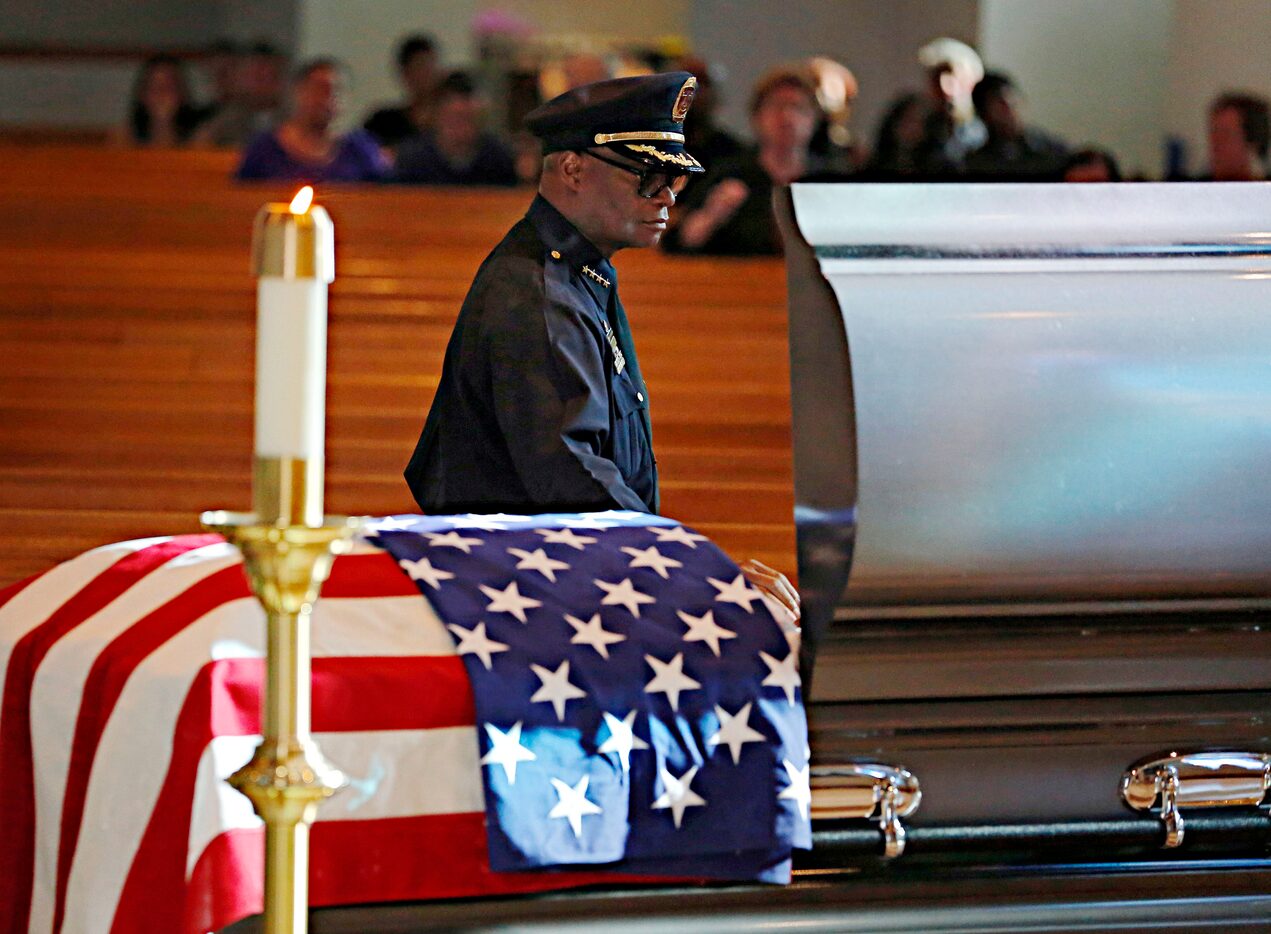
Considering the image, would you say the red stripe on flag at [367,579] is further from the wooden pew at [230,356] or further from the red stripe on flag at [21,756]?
the wooden pew at [230,356]

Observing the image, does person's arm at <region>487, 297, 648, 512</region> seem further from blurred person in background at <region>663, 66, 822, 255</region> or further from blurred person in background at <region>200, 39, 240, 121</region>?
blurred person in background at <region>200, 39, 240, 121</region>

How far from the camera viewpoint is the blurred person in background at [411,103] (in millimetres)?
7637

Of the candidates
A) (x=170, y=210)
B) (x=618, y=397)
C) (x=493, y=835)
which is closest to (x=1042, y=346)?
(x=618, y=397)

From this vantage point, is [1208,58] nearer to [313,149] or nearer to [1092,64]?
[1092,64]

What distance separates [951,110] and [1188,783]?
20.4 ft

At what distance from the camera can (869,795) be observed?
4.37 feet

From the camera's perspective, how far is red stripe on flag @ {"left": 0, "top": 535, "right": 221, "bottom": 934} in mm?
1354

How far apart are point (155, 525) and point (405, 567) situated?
173 cm

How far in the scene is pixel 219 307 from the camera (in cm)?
472

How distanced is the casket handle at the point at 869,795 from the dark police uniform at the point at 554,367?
0.32 m

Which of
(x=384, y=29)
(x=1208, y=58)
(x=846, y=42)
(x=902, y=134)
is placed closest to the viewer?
(x=902, y=134)

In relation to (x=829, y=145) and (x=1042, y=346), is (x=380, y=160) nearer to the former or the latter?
(x=829, y=145)

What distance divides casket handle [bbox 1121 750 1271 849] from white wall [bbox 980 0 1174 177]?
7.10 meters

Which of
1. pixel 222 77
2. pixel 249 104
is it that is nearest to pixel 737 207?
pixel 249 104
